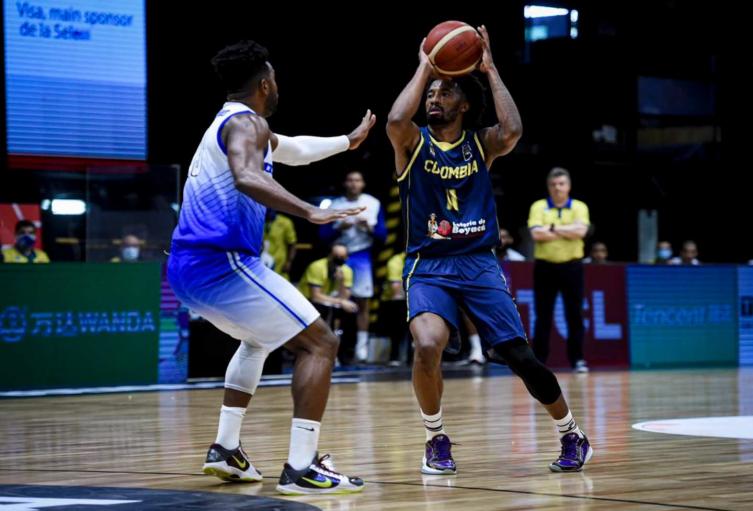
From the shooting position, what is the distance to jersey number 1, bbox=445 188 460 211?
6.39 meters

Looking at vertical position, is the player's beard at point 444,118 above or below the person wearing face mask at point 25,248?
above

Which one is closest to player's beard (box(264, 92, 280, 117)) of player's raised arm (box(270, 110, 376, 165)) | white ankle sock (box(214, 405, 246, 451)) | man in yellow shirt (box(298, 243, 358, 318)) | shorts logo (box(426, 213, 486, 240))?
Answer: player's raised arm (box(270, 110, 376, 165))

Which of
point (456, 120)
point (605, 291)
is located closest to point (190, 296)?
point (456, 120)

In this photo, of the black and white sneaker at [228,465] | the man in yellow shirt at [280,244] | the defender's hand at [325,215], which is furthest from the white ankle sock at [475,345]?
the defender's hand at [325,215]

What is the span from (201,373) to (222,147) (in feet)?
25.4

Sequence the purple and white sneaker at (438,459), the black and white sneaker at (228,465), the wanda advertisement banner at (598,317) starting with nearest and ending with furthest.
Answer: the black and white sneaker at (228,465)
the purple and white sneaker at (438,459)
the wanda advertisement banner at (598,317)

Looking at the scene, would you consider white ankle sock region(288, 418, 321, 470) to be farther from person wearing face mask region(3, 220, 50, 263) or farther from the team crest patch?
person wearing face mask region(3, 220, 50, 263)

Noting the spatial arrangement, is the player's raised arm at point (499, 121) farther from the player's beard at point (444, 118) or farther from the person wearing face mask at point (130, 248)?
the person wearing face mask at point (130, 248)

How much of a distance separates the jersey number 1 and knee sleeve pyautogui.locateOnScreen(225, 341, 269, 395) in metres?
1.15

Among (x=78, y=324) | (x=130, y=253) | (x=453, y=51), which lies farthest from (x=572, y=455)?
(x=130, y=253)

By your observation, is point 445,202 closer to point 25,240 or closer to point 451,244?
point 451,244

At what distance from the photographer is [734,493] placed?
530 centimetres

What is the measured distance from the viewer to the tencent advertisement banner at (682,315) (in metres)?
16.2

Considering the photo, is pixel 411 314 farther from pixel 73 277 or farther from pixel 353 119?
pixel 353 119
